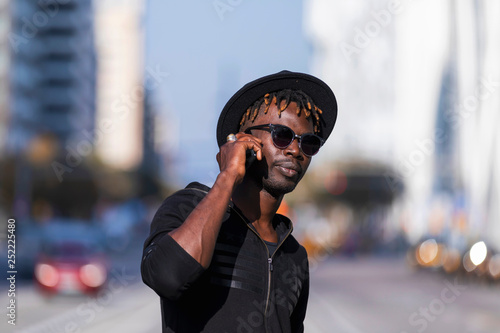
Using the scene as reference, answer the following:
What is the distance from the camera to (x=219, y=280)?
225 cm

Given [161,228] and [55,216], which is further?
[55,216]

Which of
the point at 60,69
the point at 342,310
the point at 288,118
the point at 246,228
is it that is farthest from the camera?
the point at 60,69

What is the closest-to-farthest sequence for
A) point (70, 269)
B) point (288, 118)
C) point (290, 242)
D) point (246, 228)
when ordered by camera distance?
point (246, 228) < point (288, 118) < point (290, 242) < point (70, 269)

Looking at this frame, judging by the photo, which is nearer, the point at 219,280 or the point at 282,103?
the point at 219,280

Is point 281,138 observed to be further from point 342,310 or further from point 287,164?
point 342,310

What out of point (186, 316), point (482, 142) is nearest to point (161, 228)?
point (186, 316)

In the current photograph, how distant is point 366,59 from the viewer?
4692 inches

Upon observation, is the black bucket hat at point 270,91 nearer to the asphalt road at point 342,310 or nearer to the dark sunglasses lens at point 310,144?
the dark sunglasses lens at point 310,144

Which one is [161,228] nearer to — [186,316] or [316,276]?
[186,316]

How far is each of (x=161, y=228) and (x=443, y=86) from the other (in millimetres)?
79558

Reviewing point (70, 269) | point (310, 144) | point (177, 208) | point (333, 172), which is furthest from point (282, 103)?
point (333, 172)

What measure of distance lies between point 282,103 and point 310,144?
15cm

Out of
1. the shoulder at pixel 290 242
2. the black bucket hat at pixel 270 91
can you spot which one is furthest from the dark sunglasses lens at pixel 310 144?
the shoulder at pixel 290 242

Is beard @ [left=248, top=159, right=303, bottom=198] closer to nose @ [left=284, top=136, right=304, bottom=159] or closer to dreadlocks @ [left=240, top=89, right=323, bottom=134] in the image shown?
nose @ [left=284, top=136, right=304, bottom=159]
